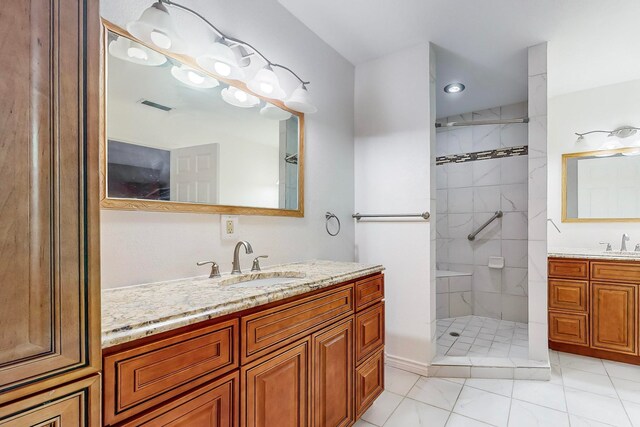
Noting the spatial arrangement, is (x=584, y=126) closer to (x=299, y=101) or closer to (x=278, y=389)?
(x=299, y=101)

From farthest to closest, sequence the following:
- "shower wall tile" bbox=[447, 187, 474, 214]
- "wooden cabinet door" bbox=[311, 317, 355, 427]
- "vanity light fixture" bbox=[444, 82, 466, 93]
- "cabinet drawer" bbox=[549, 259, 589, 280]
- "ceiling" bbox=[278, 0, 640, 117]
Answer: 1. "shower wall tile" bbox=[447, 187, 474, 214]
2. "vanity light fixture" bbox=[444, 82, 466, 93]
3. "cabinet drawer" bbox=[549, 259, 589, 280]
4. "ceiling" bbox=[278, 0, 640, 117]
5. "wooden cabinet door" bbox=[311, 317, 355, 427]

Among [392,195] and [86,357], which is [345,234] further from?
[86,357]

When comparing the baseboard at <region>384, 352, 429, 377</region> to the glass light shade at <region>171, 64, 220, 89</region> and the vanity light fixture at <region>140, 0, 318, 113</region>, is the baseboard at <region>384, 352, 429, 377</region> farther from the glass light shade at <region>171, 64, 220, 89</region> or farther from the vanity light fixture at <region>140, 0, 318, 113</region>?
the glass light shade at <region>171, 64, 220, 89</region>

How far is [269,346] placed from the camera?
1.11 meters

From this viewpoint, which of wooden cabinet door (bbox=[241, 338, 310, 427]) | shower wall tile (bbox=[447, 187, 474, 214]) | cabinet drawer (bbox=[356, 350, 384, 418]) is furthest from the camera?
shower wall tile (bbox=[447, 187, 474, 214])

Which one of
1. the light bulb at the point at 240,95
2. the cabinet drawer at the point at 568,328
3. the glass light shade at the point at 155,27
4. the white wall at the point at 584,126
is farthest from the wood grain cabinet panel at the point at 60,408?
the white wall at the point at 584,126

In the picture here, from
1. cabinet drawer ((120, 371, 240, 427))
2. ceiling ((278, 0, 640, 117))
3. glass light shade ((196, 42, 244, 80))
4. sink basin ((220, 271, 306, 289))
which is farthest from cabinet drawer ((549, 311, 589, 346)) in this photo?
glass light shade ((196, 42, 244, 80))

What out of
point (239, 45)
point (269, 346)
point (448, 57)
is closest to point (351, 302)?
point (269, 346)

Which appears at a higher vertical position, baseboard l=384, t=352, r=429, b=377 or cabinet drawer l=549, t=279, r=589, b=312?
cabinet drawer l=549, t=279, r=589, b=312

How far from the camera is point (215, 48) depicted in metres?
1.38

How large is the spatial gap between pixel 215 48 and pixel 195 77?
0.54ft

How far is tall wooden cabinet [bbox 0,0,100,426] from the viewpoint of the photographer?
0.51 metres

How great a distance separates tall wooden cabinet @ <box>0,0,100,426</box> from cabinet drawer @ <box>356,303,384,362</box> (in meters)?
1.22

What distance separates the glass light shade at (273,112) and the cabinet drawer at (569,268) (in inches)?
95.9
